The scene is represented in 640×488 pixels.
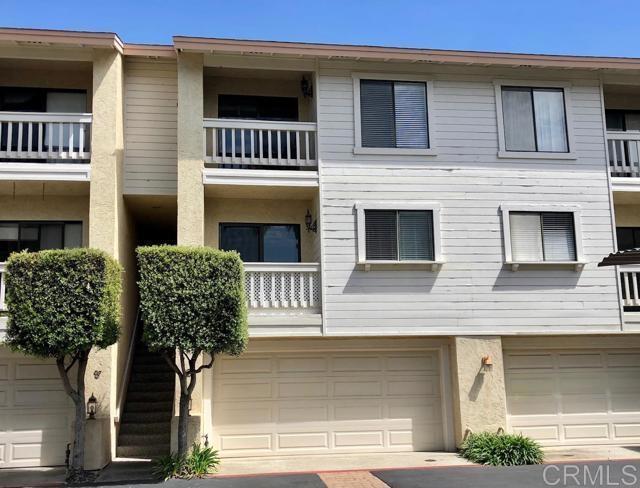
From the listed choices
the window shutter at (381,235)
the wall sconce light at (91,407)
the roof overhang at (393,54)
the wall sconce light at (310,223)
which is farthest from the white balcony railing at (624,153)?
the wall sconce light at (91,407)

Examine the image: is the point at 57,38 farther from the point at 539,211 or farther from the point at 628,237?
the point at 628,237

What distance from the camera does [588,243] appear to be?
13961mm

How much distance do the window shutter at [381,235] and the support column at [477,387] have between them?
230cm

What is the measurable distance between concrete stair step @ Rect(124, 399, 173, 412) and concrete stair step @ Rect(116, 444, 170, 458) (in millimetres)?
1010

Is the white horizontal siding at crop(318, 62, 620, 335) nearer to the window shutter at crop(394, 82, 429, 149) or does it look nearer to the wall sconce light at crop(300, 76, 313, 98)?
the window shutter at crop(394, 82, 429, 149)

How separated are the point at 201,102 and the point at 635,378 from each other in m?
11.3

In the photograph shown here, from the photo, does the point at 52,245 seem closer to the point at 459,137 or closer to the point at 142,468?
the point at 142,468

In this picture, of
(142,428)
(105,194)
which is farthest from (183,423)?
(105,194)

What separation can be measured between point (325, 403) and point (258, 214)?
4.37 meters

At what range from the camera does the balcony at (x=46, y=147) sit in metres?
12.8

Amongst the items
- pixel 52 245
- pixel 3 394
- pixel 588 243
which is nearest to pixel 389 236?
pixel 588 243

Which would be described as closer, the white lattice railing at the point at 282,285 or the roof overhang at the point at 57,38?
the roof overhang at the point at 57,38

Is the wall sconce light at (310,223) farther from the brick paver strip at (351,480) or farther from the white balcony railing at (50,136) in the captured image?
the brick paver strip at (351,480)

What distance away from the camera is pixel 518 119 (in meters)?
14.4
